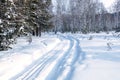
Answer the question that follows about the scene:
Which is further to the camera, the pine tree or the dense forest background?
the dense forest background

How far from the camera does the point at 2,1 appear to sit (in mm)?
14961

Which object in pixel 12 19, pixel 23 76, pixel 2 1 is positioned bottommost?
pixel 23 76

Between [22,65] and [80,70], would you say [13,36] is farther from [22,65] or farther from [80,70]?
[80,70]

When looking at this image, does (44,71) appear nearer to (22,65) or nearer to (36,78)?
(36,78)

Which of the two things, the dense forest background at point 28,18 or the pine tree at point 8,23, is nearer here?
the pine tree at point 8,23

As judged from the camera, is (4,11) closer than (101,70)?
No

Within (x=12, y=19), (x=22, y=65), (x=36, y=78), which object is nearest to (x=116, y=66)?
(x=36, y=78)

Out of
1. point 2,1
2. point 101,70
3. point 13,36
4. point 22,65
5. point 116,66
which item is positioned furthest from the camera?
point 13,36

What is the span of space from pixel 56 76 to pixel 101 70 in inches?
79.8

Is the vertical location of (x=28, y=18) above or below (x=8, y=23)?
above

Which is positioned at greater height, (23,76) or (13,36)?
(13,36)

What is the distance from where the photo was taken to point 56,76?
9.80m

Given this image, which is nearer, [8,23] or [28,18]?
[8,23]

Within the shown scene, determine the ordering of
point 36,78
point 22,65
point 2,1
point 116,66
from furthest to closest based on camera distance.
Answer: point 2,1 → point 22,65 → point 116,66 → point 36,78
